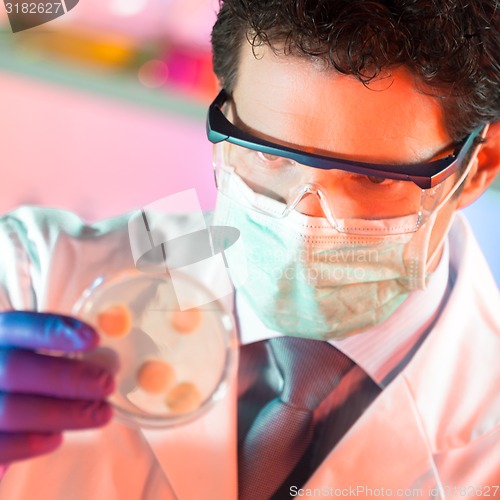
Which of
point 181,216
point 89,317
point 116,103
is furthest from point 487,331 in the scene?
point 116,103

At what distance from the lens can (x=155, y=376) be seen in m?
0.84

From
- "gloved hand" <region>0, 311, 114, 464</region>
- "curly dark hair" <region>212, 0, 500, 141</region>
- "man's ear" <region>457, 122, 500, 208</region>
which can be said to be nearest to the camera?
"gloved hand" <region>0, 311, 114, 464</region>

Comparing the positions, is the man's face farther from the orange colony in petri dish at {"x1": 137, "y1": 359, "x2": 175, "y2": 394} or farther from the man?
the orange colony in petri dish at {"x1": 137, "y1": 359, "x2": 175, "y2": 394}

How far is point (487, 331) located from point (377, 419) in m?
0.26

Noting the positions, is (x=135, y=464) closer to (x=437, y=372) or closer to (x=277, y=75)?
(x=437, y=372)

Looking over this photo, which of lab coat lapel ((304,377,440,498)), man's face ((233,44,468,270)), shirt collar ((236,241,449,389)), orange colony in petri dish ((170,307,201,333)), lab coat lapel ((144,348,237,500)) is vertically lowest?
lab coat lapel ((304,377,440,498))

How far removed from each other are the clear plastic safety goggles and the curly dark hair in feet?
0.39

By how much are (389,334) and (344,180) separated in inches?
12.6

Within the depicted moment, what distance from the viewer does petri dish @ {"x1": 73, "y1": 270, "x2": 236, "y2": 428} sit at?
2.73 ft

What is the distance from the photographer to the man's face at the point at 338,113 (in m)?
0.94

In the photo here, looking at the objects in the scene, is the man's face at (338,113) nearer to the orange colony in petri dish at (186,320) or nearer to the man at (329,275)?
the man at (329,275)

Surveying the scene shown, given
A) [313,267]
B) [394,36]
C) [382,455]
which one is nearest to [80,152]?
[313,267]

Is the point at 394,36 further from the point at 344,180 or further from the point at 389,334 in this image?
the point at 389,334

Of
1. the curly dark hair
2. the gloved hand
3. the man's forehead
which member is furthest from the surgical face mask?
the gloved hand
